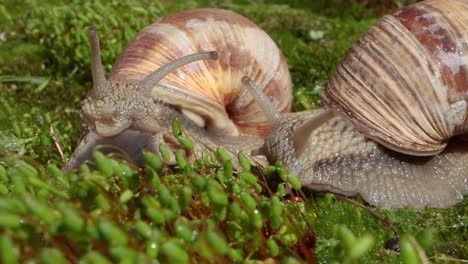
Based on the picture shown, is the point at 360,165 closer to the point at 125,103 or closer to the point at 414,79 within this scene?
the point at 414,79

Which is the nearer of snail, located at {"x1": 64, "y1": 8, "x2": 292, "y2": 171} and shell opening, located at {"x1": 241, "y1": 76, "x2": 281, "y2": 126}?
snail, located at {"x1": 64, "y1": 8, "x2": 292, "y2": 171}

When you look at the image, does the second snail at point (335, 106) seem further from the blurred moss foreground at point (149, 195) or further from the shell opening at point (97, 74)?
the blurred moss foreground at point (149, 195)

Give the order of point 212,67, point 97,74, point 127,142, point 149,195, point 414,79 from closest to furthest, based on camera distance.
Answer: point 149,195 < point 414,79 < point 97,74 < point 127,142 < point 212,67

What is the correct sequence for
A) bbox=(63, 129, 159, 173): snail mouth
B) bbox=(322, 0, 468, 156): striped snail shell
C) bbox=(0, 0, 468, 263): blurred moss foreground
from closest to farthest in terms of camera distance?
bbox=(0, 0, 468, 263): blurred moss foreground
bbox=(322, 0, 468, 156): striped snail shell
bbox=(63, 129, 159, 173): snail mouth

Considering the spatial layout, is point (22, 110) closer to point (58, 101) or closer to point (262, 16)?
point (58, 101)

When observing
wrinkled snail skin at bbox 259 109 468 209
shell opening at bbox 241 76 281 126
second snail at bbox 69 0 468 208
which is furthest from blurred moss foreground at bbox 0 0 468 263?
shell opening at bbox 241 76 281 126

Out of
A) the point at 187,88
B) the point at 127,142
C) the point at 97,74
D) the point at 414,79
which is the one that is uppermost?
the point at 414,79

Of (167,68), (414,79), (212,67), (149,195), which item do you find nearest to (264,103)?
(212,67)

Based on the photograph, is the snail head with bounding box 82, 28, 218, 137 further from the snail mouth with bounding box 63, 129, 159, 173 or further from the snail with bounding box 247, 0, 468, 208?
the snail with bounding box 247, 0, 468, 208
